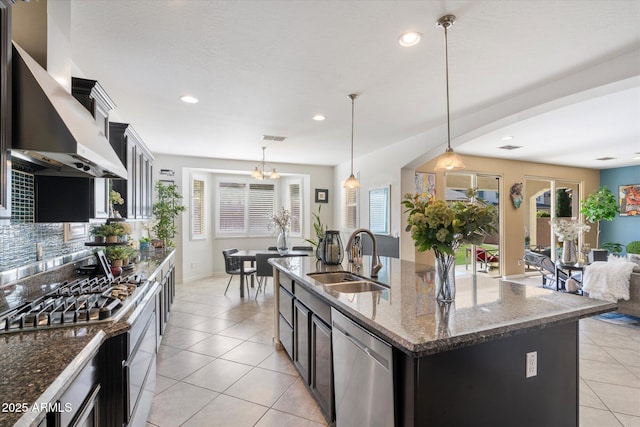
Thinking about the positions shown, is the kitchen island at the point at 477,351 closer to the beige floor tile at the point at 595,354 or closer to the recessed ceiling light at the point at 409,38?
the recessed ceiling light at the point at 409,38

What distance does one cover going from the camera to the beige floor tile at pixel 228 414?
206 cm

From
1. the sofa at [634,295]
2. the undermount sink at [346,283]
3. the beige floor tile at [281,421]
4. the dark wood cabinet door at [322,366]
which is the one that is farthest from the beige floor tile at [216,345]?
the sofa at [634,295]

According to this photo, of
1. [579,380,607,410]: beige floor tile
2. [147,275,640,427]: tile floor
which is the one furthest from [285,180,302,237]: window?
[579,380,607,410]: beige floor tile

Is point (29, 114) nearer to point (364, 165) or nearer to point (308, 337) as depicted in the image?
point (308, 337)

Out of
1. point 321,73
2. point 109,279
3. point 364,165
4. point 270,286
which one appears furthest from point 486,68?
point 270,286

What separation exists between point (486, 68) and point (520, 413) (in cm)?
A: 245

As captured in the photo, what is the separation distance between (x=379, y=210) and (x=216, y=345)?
11.7 feet

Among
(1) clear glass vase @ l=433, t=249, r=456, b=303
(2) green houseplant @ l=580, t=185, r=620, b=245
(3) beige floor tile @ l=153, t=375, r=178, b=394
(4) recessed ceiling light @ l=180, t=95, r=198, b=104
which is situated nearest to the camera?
(1) clear glass vase @ l=433, t=249, r=456, b=303

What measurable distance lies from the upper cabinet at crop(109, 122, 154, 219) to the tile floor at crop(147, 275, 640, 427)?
1.49 m

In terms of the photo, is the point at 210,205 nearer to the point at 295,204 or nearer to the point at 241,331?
the point at 295,204

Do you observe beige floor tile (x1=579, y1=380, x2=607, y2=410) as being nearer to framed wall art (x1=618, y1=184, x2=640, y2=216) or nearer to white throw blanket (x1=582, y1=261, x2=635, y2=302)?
white throw blanket (x1=582, y1=261, x2=635, y2=302)

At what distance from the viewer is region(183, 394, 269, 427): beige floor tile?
81.3 inches

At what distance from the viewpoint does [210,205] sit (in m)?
7.16

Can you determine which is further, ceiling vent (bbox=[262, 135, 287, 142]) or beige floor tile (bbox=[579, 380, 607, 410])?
ceiling vent (bbox=[262, 135, 287, 142])
